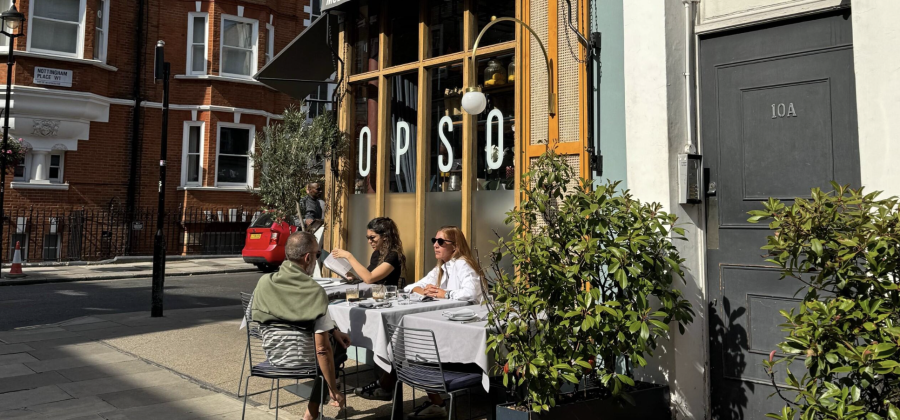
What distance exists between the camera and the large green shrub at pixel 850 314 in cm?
307

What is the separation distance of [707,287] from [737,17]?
6.80 ft

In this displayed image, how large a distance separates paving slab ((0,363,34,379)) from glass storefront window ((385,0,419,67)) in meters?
5.19

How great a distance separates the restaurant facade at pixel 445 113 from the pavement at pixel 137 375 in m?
1.89

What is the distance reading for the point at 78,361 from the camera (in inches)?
293

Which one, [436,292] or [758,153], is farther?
[436,292]

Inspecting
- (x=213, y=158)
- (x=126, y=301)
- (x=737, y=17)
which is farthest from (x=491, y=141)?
(x=213, y=158)

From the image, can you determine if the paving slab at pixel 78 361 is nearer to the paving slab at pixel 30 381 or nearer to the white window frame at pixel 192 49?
the paving slab at pixel 30 381

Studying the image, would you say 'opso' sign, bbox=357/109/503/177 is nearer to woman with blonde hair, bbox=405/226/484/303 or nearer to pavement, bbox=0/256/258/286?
woman with blonde hair, bbox=405/226/484/303

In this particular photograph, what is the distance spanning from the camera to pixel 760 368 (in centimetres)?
493

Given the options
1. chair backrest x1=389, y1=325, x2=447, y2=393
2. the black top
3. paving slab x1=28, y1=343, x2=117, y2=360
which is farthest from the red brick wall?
chair backrest x1=389, y1=325, x2=447, y2=393

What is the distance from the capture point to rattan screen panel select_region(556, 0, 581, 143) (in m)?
6.01

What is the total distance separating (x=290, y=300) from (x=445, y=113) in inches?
132

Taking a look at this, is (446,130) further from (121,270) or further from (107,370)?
(121,270)

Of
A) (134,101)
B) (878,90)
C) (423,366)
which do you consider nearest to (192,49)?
(134,101)
